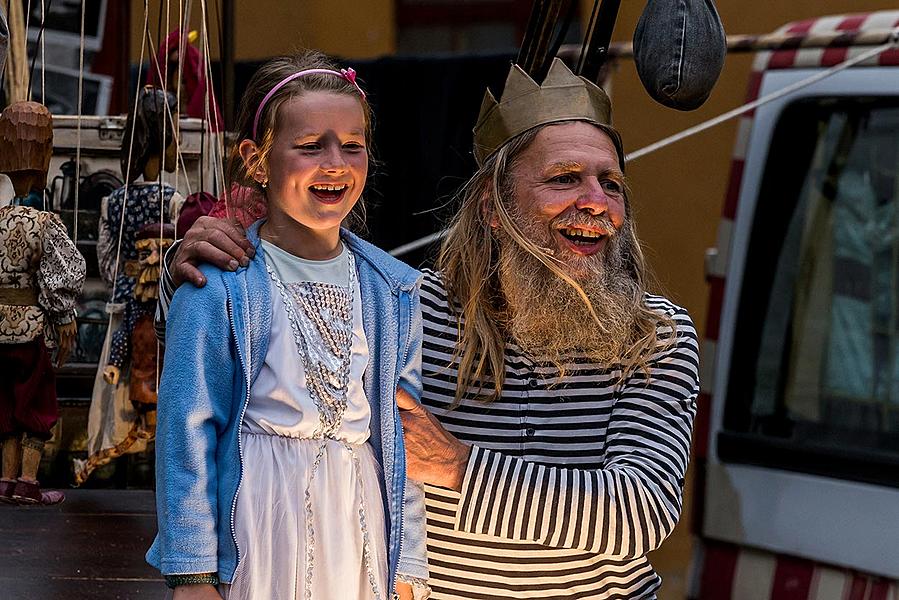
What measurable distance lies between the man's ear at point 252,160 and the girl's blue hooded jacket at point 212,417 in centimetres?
9

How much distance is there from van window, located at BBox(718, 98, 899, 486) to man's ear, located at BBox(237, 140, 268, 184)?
3017 millimetres

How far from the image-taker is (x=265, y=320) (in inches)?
88.8

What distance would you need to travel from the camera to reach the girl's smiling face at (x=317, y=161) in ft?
7.55

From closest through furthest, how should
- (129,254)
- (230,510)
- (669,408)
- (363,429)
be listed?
(230,510) → (363,429) → (669,408) → (129,254)

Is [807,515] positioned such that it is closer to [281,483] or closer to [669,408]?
[669,408]

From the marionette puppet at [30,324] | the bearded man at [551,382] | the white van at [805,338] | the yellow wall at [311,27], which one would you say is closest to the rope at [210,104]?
the marionette puppet at [30,324]

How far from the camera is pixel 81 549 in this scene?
4.12 meters

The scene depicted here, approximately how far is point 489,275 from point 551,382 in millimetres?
256

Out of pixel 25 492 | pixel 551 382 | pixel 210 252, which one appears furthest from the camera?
pixel 25 492

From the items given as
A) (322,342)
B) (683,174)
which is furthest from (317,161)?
(683,174)

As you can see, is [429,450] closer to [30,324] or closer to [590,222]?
[590,222]

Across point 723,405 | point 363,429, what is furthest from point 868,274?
point 363,429

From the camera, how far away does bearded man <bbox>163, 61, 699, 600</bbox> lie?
95.1 inches

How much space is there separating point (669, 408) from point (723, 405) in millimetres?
2891
